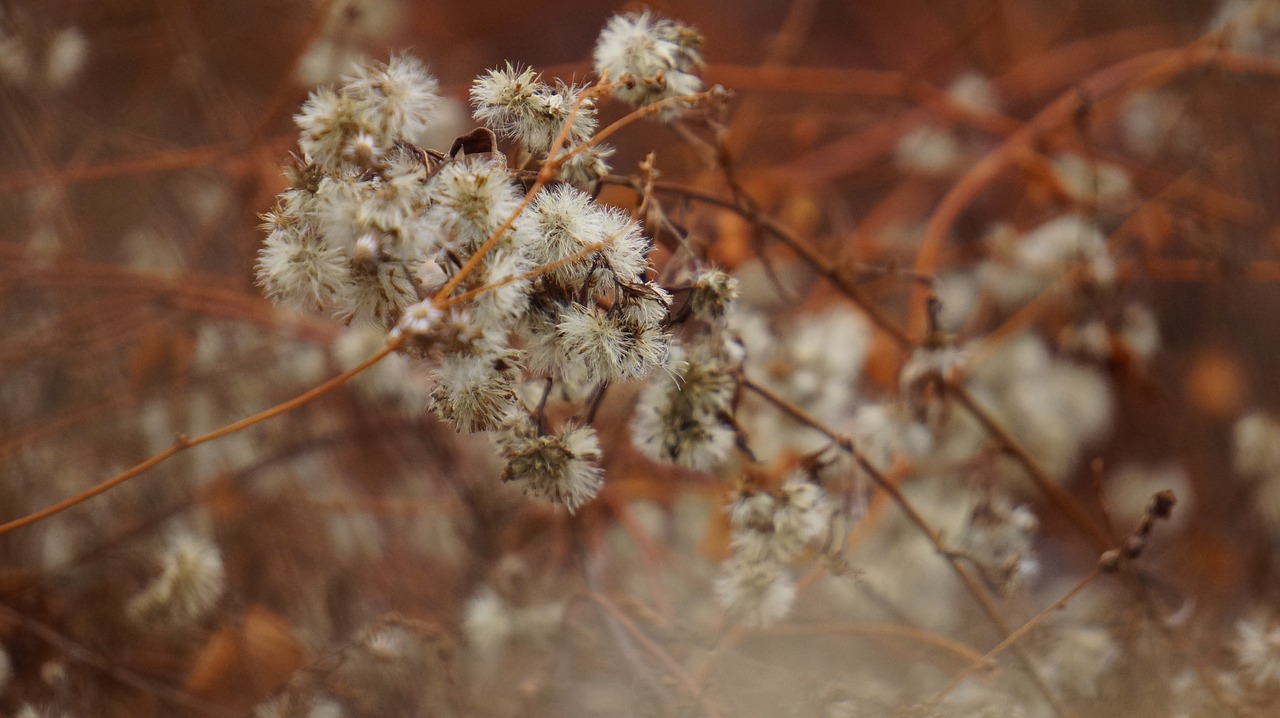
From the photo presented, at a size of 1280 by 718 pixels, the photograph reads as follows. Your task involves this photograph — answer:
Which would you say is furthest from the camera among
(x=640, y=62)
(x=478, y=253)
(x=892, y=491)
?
(x=892, y=491)

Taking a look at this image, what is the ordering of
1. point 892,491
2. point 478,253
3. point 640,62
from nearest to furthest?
1. point 478,253
2. point 640,62
3. point 892,491

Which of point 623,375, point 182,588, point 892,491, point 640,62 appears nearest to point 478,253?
point 623,375

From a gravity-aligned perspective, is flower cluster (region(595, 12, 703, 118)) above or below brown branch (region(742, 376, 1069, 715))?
above

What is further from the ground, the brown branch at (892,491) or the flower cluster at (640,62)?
the flower cluster at (640,62)

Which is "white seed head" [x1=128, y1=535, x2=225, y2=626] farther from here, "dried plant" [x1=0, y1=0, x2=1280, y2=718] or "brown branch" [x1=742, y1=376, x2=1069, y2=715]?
"brown branch" [x1=742, y1=376, x2=1069, y2=715]

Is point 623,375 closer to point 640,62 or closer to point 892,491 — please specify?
point 640,62

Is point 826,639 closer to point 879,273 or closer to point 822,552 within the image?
point 822,552

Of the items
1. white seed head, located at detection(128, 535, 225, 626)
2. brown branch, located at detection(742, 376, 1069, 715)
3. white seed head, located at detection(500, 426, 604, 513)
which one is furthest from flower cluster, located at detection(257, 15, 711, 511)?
white seed head, located at detection(128, 535, 225, 626)

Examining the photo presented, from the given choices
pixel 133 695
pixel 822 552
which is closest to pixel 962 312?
pixel 822 552

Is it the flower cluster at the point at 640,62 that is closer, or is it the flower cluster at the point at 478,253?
the flower cluster at the point at 478,253

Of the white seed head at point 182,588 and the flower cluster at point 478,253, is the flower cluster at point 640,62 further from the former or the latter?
the white seed head at point 182,588

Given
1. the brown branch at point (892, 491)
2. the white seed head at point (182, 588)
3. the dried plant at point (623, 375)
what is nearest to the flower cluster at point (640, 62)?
the dried plant at point (623, 375)
